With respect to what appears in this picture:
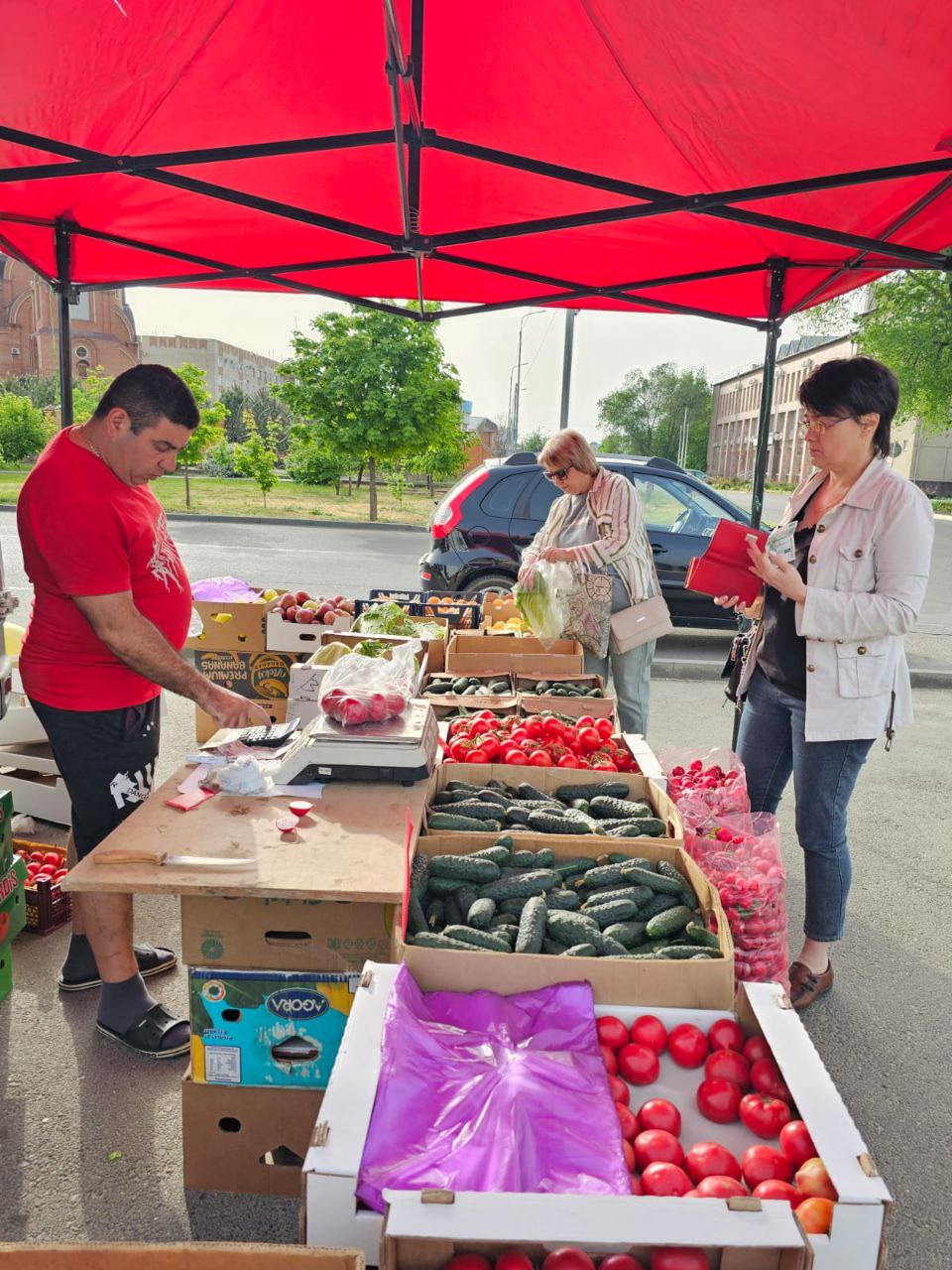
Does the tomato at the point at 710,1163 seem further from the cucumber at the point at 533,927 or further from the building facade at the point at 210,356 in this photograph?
the building facade at the point at 210,356

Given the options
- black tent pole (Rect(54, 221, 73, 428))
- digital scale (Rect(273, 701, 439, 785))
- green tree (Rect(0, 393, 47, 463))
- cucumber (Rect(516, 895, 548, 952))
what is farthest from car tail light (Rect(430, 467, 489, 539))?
green tree (Rect(0, 393, 47, 463))

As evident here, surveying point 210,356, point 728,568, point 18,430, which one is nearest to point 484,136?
point 728,568

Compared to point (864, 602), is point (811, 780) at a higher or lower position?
lower

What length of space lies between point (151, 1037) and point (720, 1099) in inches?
75.2

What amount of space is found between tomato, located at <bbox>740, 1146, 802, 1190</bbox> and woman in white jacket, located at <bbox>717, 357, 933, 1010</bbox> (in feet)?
5.20

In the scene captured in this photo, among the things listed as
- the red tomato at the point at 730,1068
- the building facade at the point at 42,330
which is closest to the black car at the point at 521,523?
the red tomato at the point at 730,1068

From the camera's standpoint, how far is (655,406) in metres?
106

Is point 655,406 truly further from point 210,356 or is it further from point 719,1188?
point 719,1188

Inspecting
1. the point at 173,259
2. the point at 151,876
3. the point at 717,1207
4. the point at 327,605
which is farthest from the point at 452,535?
the point at 717,1207

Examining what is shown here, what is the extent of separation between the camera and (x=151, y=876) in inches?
79.6

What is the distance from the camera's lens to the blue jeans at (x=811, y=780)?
304 cm

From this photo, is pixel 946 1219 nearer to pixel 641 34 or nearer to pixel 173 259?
pixel 641 34

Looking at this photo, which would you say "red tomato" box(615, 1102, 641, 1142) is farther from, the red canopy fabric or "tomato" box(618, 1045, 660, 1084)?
the red canopy fabric

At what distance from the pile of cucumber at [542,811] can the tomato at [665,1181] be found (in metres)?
1.17
